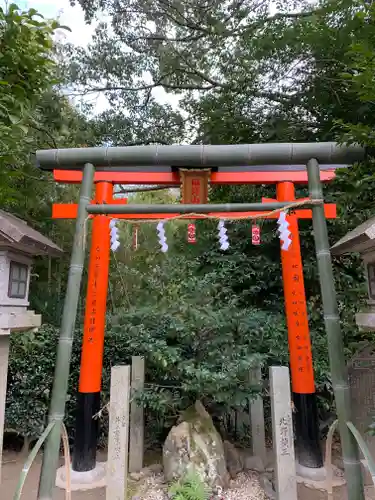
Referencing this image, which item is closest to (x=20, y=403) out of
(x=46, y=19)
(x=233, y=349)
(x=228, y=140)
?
(x=233, y=349)

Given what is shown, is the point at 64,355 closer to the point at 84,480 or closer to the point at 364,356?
the point at 84,480

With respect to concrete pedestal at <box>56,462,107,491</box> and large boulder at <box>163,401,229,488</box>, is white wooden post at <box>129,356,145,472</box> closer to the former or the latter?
concrete pedestal at <box>56,462,107,491</box>

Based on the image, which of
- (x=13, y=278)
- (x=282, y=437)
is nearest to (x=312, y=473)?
(x=282, y=437)

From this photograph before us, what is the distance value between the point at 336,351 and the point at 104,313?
312 centimetres

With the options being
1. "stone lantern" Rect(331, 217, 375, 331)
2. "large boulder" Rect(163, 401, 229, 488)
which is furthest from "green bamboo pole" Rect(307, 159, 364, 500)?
"large boulder" Rect(163, 401, 229, 488)

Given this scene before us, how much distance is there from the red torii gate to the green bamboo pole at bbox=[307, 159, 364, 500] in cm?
160

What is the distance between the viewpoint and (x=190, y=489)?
370 centimetres

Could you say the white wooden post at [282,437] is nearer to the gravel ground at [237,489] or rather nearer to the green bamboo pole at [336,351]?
the gravel ground at [237,489]

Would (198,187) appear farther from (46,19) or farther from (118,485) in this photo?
(118,485)

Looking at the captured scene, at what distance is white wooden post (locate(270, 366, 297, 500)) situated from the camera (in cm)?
363

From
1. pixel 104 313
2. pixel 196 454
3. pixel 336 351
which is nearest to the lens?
pixel 336 351

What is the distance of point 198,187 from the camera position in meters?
4.57

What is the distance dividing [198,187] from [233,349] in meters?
2.11

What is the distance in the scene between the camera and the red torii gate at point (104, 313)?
4.71 meters
